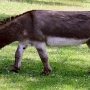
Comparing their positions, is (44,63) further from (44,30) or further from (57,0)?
(57,0)

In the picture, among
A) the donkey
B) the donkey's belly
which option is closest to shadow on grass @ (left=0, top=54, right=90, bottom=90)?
the donkey

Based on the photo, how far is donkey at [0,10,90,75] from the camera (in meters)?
12.9

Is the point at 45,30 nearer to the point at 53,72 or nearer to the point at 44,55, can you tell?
the point at 44,55

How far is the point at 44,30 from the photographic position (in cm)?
A: 1292

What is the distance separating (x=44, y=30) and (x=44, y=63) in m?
0.97

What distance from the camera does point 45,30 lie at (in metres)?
12.9

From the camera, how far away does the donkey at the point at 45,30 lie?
12906mm

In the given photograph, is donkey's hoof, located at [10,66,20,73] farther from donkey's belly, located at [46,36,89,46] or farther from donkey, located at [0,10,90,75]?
donkey's belly, located at [46,36,89,46]

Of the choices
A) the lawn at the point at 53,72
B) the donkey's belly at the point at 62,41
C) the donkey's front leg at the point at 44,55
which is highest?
the donkey's belly at the point at 62,41

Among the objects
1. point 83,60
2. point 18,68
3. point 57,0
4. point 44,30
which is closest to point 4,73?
Answer: point 18,68

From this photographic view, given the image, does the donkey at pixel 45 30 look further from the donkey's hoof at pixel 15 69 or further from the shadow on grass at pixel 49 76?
the shadow on grass at pixel 49 76

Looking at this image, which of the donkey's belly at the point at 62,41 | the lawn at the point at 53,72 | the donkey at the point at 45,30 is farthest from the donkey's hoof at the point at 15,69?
the donkey's belly at the point at 62,41

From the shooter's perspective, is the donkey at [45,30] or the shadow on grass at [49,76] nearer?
the shadow on grass at [49,76]

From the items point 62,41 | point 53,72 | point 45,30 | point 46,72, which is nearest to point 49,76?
point 46,72
